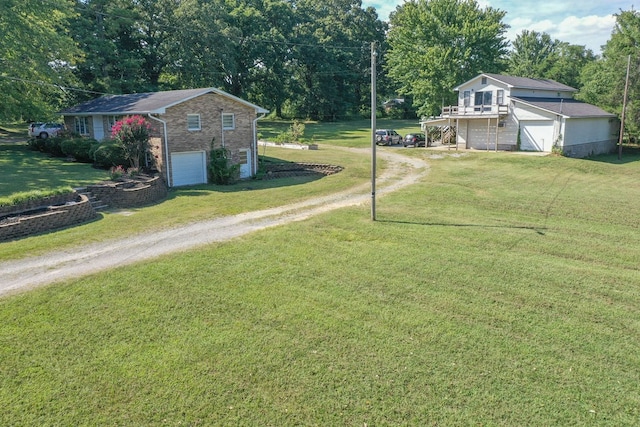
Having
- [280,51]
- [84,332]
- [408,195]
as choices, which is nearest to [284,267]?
[84,332]

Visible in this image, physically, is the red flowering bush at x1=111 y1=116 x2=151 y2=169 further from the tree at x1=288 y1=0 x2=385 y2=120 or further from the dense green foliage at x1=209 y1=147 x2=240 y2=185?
the tree at x1=288 y1=0 x2=385 y2=120

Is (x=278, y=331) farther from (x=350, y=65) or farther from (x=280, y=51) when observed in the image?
(x=350, y=65)

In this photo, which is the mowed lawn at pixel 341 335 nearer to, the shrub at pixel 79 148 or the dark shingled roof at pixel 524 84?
the shrub at pixel 79 148

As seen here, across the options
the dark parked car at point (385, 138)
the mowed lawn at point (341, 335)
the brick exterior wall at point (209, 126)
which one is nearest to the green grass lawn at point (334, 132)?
the dark parked car at point (385, 138)

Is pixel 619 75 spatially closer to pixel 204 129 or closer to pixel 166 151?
pixel 204 129

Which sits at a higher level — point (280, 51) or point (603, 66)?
point (280, 51)

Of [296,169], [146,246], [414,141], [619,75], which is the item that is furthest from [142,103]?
[619,75]

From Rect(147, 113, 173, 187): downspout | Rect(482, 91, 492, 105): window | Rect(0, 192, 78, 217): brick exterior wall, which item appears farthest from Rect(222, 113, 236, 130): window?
Rect(482, 91, 492, 105): window
